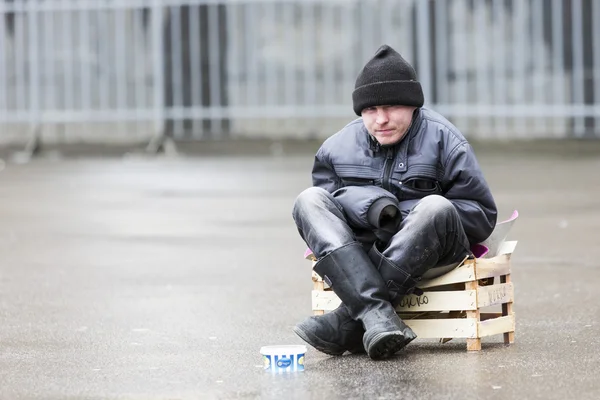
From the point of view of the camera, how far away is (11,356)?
576 cm

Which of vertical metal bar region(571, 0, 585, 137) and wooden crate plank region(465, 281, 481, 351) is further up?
vertical metal bar region(571, 0, 585, 137)

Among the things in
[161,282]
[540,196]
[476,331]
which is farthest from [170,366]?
[540,196]

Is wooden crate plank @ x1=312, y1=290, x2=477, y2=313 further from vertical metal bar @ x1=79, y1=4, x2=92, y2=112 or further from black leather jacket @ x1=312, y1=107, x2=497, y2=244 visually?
vertical metal bar @ x1=79, y1=4, x2=92, y2=112

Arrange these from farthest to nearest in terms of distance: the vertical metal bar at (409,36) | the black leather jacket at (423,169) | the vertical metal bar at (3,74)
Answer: the vertical metal bar at (3,74) < the vertical metal bar at (409,36) < the black leather jacket at (423,169)

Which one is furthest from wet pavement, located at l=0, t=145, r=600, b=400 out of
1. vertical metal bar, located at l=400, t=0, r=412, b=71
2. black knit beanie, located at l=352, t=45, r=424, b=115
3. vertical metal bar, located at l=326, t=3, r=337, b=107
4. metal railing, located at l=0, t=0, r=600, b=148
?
vertical metal bar, located at l=326, t=3, r=337, b=107

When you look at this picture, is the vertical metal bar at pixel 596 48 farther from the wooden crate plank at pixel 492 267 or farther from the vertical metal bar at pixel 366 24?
the wooden crate plank at pixel 492 267

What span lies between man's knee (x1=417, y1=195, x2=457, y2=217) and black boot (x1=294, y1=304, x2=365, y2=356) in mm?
513

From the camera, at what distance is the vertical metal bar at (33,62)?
18.0 metres

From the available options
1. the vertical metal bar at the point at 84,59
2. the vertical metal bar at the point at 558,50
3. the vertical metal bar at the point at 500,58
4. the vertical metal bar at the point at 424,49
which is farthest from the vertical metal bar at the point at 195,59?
the vertical metal bar at the point at 558,50

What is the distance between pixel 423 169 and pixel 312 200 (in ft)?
1.51

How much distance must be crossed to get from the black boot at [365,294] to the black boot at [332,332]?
0.18ft

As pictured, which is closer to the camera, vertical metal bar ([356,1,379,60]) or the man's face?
the man's face

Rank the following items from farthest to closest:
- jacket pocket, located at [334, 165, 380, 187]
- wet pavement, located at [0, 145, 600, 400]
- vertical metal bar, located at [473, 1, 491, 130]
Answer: vertical metal bar, located at [473, 1, 491, 130], jacket pocket, located at [334, 165, 380, 187], wet pavement, located at [0, 145, 600, 400]

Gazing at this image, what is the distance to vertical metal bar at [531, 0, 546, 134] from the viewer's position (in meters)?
16.5
